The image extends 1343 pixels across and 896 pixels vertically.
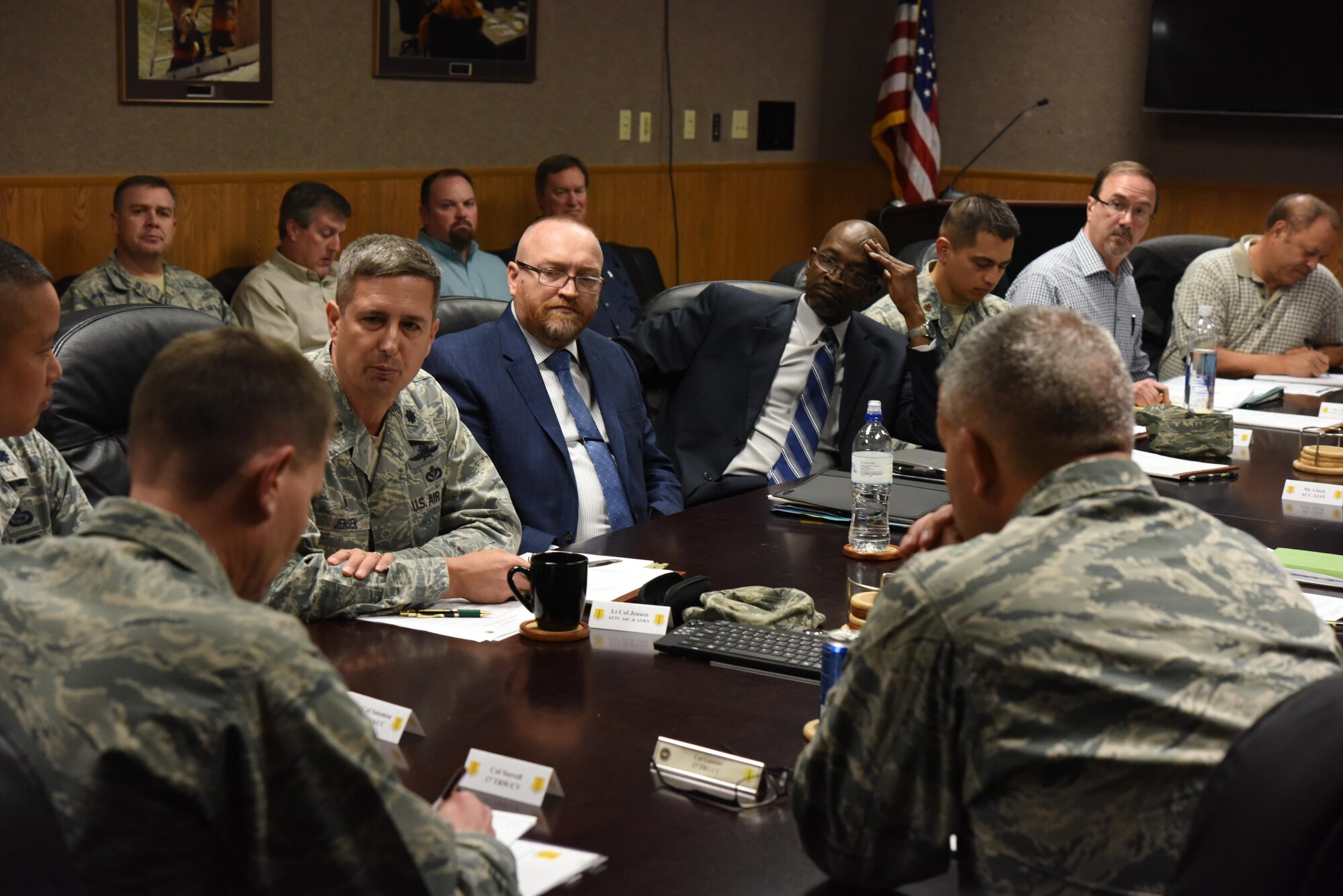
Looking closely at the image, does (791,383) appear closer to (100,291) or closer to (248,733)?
(100,291)

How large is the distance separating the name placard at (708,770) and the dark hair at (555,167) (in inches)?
189

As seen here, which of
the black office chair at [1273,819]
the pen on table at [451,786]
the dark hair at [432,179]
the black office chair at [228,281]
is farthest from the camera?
the dark hair at [432,179]

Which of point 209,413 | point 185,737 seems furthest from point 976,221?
point 185,737

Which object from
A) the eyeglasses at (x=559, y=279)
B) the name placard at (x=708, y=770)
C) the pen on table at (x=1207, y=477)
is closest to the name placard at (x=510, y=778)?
the name placard at (x=708, y=770)

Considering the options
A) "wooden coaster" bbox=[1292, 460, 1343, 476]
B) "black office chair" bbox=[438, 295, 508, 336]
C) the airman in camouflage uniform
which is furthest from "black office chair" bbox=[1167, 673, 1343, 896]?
"black office chair" bbox=[438, 295, 508, 336]

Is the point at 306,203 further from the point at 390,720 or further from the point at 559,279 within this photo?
the point at 390,720

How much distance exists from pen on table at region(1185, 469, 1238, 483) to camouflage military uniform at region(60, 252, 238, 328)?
2844 mm

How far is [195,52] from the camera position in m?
4.95

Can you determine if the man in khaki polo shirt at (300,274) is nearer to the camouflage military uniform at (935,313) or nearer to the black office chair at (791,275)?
the black office chair at (791,275)

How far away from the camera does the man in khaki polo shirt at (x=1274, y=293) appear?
15.4 ft

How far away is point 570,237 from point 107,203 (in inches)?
95.8

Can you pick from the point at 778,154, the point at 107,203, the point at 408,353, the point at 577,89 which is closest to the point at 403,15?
the point at 577,89

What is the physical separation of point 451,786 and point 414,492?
1046 mm

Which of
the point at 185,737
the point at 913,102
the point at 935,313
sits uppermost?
the point at 913,102
